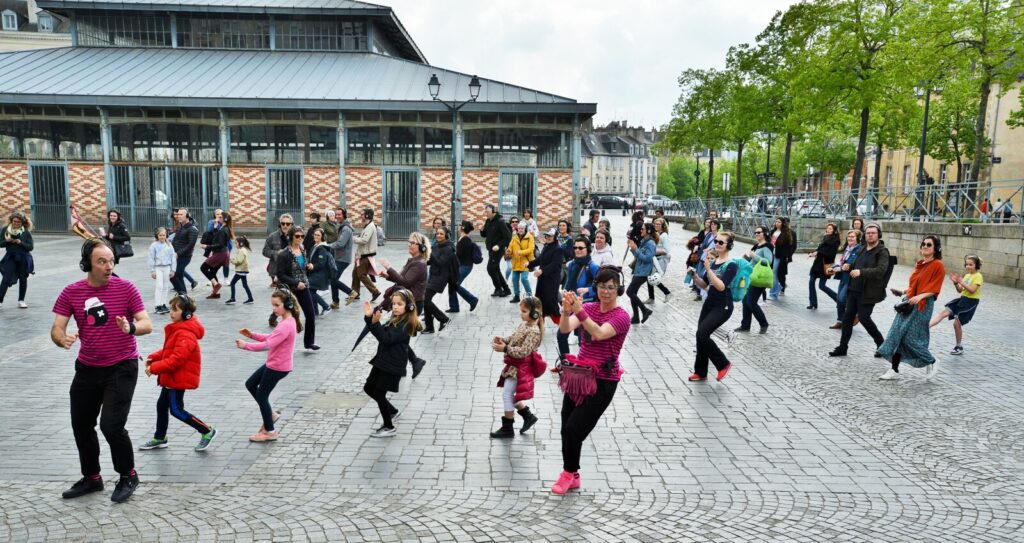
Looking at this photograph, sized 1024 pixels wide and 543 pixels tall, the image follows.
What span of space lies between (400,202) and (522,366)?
2434cm

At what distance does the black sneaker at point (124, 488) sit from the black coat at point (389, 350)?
6.49ft

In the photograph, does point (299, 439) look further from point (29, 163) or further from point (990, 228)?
point (29, 163)

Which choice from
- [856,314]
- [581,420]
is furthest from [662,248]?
[581,420]

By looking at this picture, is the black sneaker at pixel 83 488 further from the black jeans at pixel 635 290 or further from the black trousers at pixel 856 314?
the black trousers at pixel 856 314

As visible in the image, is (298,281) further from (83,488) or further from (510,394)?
(83,488)

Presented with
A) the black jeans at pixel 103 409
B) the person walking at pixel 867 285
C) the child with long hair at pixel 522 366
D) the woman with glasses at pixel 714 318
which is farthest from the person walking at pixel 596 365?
the person walking at pixel 867 285

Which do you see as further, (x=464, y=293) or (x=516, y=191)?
(x=516, y=191)

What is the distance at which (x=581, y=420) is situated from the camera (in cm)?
530

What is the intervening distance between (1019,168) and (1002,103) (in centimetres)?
386

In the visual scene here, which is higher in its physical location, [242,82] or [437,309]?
[242,82]

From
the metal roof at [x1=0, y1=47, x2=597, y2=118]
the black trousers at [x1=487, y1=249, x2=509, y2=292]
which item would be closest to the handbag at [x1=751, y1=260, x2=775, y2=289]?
the black trousers at [x1=487, y1=249, x2=509, y2=292]

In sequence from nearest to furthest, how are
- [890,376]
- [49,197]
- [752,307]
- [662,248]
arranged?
[890,376] → [752,307] → [662,248] → [49,197]

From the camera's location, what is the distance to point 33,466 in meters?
5.67

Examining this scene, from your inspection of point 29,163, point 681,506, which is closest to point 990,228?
point 681,506
